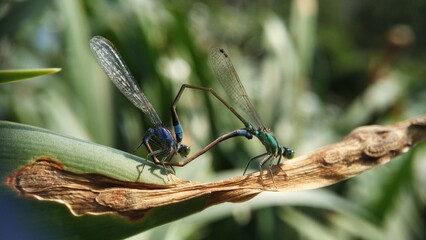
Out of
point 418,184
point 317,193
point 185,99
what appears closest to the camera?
point 317,193

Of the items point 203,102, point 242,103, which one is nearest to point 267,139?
point 242,103

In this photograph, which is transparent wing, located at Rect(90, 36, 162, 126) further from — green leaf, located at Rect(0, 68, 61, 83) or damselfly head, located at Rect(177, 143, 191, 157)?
green leaf, located at Rect(0, 68, 61, 83)

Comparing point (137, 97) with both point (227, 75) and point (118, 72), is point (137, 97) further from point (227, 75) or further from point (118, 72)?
point (227, 75)

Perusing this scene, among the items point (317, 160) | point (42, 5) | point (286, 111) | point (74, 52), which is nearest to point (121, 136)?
point (74, 52)

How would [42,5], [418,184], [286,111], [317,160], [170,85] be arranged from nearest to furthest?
[317,160], [42,5], [170,85], [286,111], [418,184]

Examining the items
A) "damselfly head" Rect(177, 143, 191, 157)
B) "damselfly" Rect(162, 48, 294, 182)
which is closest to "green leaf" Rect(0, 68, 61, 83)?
"damselfly head" Rect(177, 143, 191, 157)

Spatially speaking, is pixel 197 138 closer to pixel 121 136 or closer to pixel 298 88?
pixel 121 136

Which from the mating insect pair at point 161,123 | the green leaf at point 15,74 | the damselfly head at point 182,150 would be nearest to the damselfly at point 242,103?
the mating insect pair at point 161,123

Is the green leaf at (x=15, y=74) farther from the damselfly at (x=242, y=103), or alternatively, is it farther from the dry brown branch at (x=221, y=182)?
the damselfly at (x=242, y=103)
